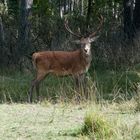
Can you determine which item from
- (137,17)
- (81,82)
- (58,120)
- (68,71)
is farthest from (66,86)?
(137,17)

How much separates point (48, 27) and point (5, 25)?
2167mm

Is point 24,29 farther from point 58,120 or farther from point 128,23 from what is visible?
point 58,120

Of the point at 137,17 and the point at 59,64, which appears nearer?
the point at 59,64

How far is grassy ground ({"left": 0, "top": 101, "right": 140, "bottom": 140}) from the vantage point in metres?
8.76

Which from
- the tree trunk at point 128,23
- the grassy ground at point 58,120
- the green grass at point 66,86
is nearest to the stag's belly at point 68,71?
the green grass at point 66,86

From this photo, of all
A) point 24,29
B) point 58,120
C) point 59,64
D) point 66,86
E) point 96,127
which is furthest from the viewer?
point 24,29

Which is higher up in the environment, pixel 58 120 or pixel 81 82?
→ pixel 58 120

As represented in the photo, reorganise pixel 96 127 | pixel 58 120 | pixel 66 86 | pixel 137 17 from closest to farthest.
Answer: pixel 96 127
pixel 58 120
pixel 66 86
pixel 137 17

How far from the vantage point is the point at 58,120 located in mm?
10234

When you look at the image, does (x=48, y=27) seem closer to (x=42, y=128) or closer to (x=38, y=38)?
(x=38, y=38)

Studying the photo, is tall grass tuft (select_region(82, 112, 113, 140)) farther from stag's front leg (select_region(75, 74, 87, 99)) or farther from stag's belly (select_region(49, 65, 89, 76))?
stag's belly (select_region(49, 65, 89, 76))

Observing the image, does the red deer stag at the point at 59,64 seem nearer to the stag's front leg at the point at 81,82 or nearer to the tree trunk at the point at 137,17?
the stag's front leg at the point at 81,82

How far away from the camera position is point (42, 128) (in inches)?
375

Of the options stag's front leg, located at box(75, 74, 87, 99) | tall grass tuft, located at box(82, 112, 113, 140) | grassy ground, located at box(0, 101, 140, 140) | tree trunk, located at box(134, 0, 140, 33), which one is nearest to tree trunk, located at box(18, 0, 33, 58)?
tree trunk, located at box(134, 0, 140, 33)
